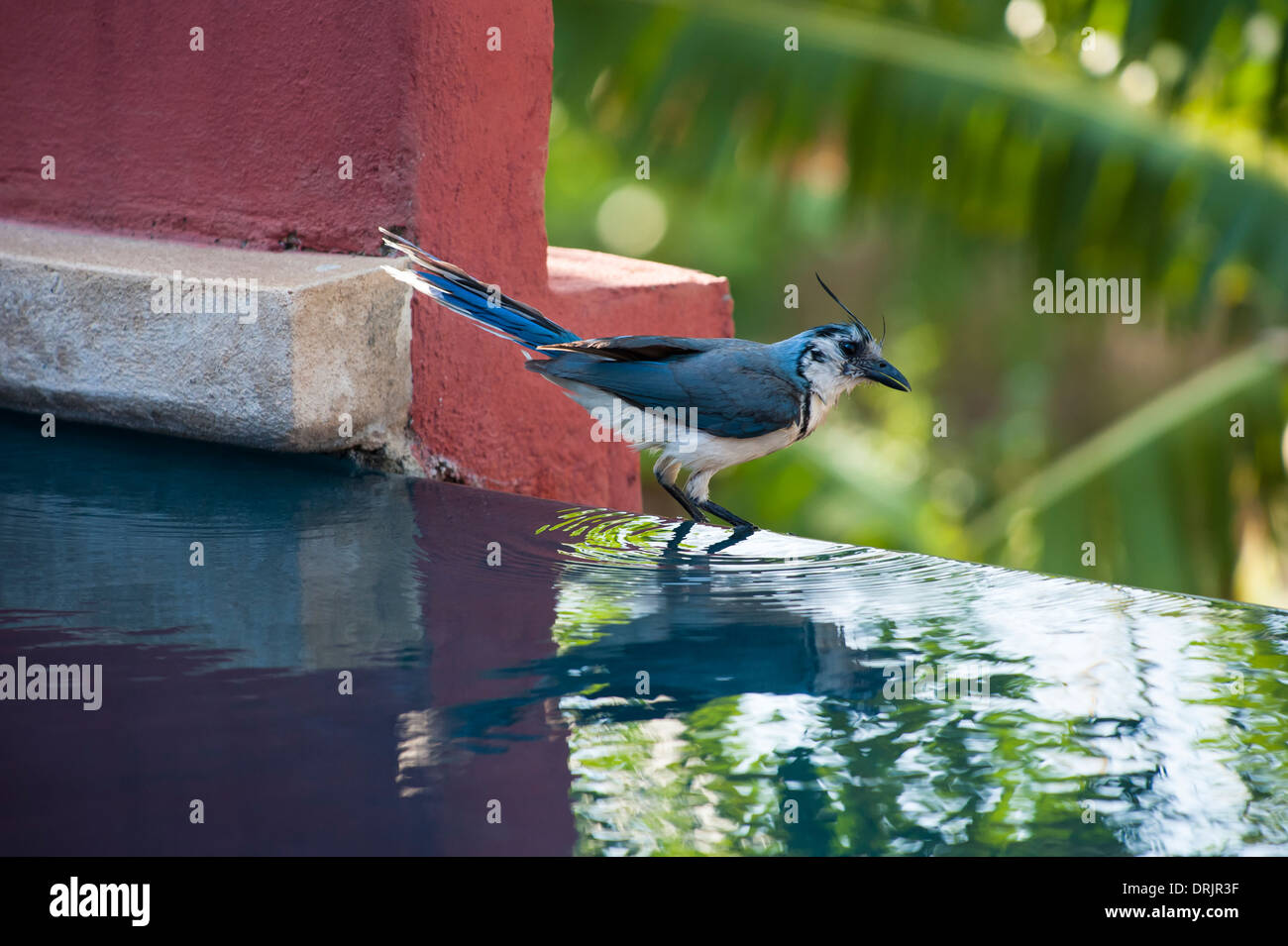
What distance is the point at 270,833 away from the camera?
1452mm

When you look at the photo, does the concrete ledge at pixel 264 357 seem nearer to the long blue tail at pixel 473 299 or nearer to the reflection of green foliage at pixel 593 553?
the long blue tail at pixel 473 299

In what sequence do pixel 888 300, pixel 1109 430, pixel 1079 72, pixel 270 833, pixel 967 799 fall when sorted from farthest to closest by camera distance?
1. pixel 888 300
2. pixel 1109 430
3. pixel 1079 72
4. pixel 967 799
5. pixel 270 833

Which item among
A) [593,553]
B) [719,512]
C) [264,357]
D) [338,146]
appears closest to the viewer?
[593,553]

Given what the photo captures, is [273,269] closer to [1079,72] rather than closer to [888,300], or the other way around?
[1079,72]

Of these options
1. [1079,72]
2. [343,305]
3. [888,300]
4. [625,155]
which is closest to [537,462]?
[343,305]

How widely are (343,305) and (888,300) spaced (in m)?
6.88

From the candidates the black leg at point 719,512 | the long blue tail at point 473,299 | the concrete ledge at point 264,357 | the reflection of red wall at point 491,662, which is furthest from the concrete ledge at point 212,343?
the black leg at point 719,512

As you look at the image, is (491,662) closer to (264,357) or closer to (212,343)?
(264,357)

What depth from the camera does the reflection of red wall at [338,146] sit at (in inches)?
129

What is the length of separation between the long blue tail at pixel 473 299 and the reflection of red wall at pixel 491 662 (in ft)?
1.34

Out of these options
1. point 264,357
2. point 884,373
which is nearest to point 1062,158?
point 884,373

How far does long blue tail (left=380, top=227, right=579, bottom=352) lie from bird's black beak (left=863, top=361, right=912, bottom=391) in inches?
33.7

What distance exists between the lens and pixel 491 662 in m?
2.00

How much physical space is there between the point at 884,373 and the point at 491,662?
1939 millimetres
